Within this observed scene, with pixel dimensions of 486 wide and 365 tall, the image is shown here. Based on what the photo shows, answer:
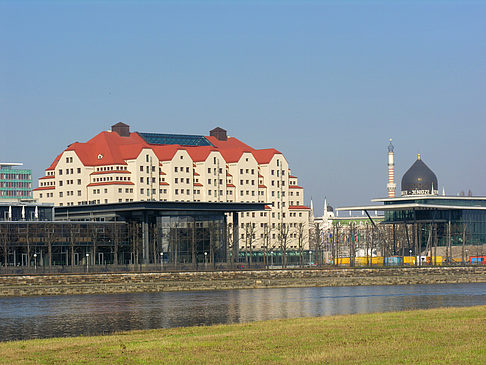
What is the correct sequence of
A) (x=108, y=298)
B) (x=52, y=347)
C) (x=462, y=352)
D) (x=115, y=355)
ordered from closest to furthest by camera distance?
(x=462, y=352) → (x=115, y=355) → (x=52, y=347) → (x=108, y=298)

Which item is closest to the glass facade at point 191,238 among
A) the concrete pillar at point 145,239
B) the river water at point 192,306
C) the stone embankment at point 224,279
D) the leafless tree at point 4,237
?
the concrete pillar at point 145,239

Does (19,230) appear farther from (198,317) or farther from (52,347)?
(52,347)

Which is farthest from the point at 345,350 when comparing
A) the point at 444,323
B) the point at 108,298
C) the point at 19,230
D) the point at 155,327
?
the point at 19,230

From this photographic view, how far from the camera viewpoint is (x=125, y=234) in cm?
Answer: 16675

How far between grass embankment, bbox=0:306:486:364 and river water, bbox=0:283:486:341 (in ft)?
34.2

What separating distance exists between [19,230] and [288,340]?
117 metres

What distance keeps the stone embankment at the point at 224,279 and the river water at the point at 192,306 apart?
18.7 ft

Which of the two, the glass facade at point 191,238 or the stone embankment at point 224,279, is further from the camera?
the glass facade at point 191,238

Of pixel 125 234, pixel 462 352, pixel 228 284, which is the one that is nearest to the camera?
pixel 462 352

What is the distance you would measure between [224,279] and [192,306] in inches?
1606

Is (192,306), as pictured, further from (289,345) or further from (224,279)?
(289,345)

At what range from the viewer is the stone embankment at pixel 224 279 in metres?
110

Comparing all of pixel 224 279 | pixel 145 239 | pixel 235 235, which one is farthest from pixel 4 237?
pixel 235 235

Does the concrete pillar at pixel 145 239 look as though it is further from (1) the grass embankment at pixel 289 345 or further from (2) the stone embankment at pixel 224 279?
(1) the grass embankment at pixel 289 345
